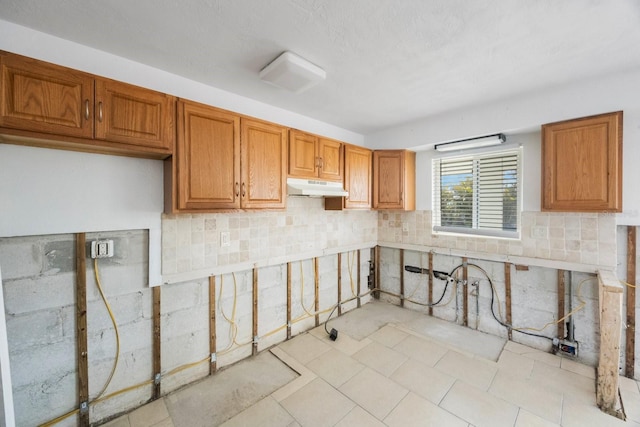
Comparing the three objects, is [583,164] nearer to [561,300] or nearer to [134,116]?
[561,300]

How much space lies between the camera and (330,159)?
288 cm

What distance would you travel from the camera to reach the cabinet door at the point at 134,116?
5.01ft

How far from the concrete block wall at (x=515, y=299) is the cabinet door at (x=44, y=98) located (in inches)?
142

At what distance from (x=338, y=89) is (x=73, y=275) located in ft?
7.95

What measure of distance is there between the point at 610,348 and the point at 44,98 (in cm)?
393

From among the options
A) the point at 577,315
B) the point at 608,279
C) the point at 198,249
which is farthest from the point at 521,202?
the point at 198,249

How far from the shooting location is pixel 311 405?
6.41 feet

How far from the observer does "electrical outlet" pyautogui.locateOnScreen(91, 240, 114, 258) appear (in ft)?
5.69

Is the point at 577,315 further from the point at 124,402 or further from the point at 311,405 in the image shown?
the point at 124,402

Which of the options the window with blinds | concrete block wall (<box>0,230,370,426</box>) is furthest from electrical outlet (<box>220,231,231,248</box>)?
the window with blinds

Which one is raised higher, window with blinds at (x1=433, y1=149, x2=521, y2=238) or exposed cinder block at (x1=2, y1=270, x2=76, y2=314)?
window with blinds at (x1=433, y1=149, x2=521, y2=238)

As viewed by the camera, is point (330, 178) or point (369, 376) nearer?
point (369, 376)

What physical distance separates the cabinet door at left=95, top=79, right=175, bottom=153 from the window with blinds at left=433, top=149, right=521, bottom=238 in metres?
3.10

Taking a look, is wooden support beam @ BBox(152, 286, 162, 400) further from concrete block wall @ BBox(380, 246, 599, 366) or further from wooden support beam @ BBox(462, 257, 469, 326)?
wooden support beam @ BBox(462, 257, 469, 326)
